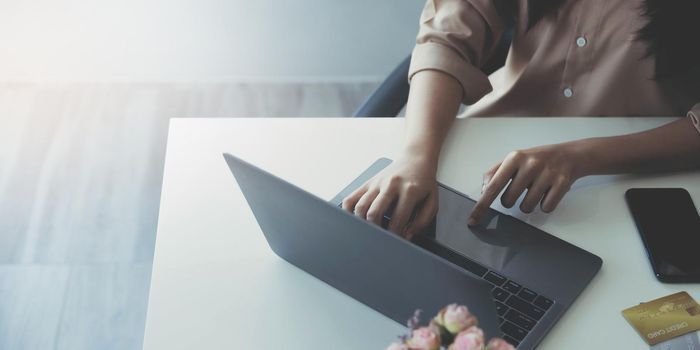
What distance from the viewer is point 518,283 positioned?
1055 millimetres

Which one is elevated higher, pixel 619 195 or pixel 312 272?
pixel 619 195

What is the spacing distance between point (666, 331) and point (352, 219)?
446 mm

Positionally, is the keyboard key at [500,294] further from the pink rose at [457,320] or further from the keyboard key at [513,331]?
the pink rose at [457,320]

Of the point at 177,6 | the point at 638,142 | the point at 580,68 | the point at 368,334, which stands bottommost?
the point at 368,334

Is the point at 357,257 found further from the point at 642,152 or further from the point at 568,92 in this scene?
the point at 568,92

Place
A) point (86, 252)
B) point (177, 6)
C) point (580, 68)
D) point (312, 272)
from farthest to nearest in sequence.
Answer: point (177, 6) < point (86, 252) < point (580, 68) < point (312, 272)

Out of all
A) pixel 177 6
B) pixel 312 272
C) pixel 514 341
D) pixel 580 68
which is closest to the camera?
pixel 514 341

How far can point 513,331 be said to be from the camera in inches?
38.8

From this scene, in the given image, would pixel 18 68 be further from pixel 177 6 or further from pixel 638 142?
pixel 638 142

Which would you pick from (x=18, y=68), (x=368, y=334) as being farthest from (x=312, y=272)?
(x=18, y=68)

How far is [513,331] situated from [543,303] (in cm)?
7

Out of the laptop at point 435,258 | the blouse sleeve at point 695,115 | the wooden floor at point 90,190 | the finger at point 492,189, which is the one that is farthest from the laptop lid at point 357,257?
the wooden floor at point 90,190

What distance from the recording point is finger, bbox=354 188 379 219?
1.11 m

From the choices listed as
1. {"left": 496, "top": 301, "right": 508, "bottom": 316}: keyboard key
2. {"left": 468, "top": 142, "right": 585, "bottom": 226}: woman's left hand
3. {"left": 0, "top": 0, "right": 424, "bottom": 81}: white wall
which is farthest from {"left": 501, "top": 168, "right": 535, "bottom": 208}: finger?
{"left": 0, "top": 0, "right": 424, "bottom": 81}: white wall
